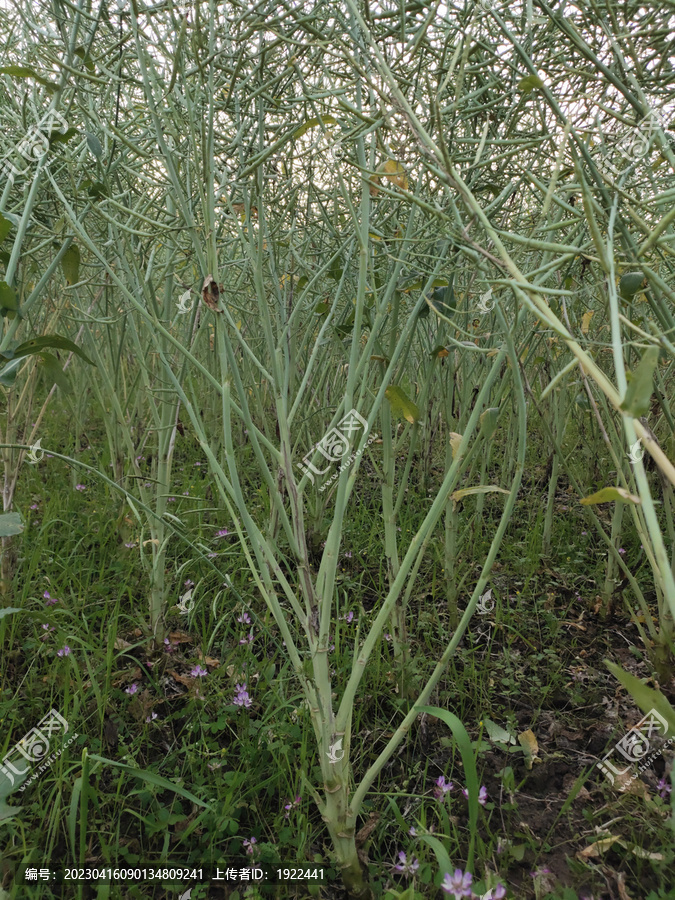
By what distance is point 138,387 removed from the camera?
2354mm

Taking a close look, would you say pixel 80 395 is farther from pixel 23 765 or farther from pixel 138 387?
pixel 23 765

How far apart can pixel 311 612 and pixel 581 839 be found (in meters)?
0.65

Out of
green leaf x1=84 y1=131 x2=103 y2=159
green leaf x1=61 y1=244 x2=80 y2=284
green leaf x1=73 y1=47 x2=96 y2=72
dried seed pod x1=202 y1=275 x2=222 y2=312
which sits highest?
green leaf x1=73 y1=47 x2=96 y2=72

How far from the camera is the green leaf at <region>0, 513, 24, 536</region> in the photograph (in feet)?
2.50

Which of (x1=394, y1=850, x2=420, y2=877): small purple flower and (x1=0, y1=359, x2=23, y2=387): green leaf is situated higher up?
(x1=0, y1=359, x2=23, y2=387): green leaf

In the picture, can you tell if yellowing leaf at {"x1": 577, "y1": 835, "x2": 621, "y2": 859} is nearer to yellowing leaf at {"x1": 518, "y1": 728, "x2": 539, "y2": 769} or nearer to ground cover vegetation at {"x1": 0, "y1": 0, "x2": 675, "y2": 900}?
ground cover vegetation at {"x1": 0, "y1": 0, "x2": 675, "y2": 900}

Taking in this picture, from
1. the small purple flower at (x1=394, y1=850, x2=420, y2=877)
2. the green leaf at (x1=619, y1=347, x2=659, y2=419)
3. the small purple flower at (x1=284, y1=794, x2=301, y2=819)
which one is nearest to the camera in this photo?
the green leaf at (x1=619, y1=347, x2=659, y2=419)

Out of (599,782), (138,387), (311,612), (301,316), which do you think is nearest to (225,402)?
(311,612)

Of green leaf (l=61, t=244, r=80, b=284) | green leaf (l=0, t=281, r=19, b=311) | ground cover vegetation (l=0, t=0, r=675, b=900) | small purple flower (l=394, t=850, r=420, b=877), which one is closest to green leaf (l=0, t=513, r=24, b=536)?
ground cover vegetation (l=0, t=0, r=675, b=900)

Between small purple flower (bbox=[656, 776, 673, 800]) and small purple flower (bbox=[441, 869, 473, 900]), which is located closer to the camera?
small purple flower (bbox=[441, 869, 473, 900])

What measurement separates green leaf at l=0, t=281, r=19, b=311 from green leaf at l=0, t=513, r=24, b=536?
0.33m

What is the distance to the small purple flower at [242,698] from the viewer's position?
1.24 metres

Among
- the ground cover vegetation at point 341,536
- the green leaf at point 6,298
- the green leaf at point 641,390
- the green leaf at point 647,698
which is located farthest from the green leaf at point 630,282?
the green leaf at point 6,298

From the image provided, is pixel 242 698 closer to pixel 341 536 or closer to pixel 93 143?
pixel 341 536
